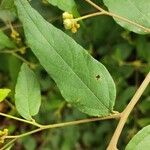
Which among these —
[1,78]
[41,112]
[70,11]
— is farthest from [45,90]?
[70,11]

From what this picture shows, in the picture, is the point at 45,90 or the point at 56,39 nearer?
the point at 56,39

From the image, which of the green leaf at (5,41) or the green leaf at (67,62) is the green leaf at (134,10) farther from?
the green leaf at (5,41)

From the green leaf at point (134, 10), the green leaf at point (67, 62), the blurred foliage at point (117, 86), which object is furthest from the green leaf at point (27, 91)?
the blurred foliage at point (117, 86)

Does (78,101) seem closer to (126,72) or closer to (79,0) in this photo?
(79,0)

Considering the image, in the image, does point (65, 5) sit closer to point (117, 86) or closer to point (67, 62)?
point (67, 62)

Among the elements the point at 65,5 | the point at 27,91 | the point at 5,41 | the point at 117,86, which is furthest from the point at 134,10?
the point at 117,86

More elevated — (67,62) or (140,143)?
(67,62)

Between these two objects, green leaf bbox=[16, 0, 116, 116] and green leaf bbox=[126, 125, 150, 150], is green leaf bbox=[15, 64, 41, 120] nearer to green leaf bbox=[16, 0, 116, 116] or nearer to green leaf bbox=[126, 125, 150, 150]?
green leaf bbox=[16, 0, 116, 116]
